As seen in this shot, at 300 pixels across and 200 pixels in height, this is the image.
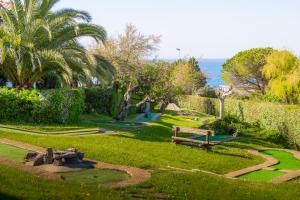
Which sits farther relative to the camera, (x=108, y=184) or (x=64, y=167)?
(x=64, y=167)

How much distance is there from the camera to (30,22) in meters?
20.6

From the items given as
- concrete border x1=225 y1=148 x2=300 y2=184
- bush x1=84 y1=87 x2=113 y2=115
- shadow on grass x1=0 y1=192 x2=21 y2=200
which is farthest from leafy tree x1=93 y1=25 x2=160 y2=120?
shadow on grass x1=0 y1=192 x2=21 y2=200

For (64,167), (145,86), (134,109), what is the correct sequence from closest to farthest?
(64,167) < (134,109) < (145,86)

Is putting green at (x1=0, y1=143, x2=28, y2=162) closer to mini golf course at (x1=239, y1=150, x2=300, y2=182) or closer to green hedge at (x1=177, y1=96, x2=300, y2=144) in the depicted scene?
mini golf course at (x1=239, y1=150, x2=300, y2=182)

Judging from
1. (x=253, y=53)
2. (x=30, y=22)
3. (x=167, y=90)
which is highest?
(x=253, y=53)

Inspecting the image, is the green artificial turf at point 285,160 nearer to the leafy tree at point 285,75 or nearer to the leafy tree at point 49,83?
the leafy tree at point 49,83

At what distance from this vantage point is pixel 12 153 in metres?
12.5

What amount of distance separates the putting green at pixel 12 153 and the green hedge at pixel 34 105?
612 centimetres

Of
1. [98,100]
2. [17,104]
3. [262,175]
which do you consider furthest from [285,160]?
[98,100]

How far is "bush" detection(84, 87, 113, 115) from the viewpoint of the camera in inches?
1198

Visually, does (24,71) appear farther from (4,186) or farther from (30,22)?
(4,186)

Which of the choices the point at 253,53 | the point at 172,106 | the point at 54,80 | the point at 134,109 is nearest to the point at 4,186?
the point at 54,80

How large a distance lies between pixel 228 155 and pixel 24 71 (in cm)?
1067

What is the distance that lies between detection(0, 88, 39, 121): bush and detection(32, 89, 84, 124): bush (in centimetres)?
32
